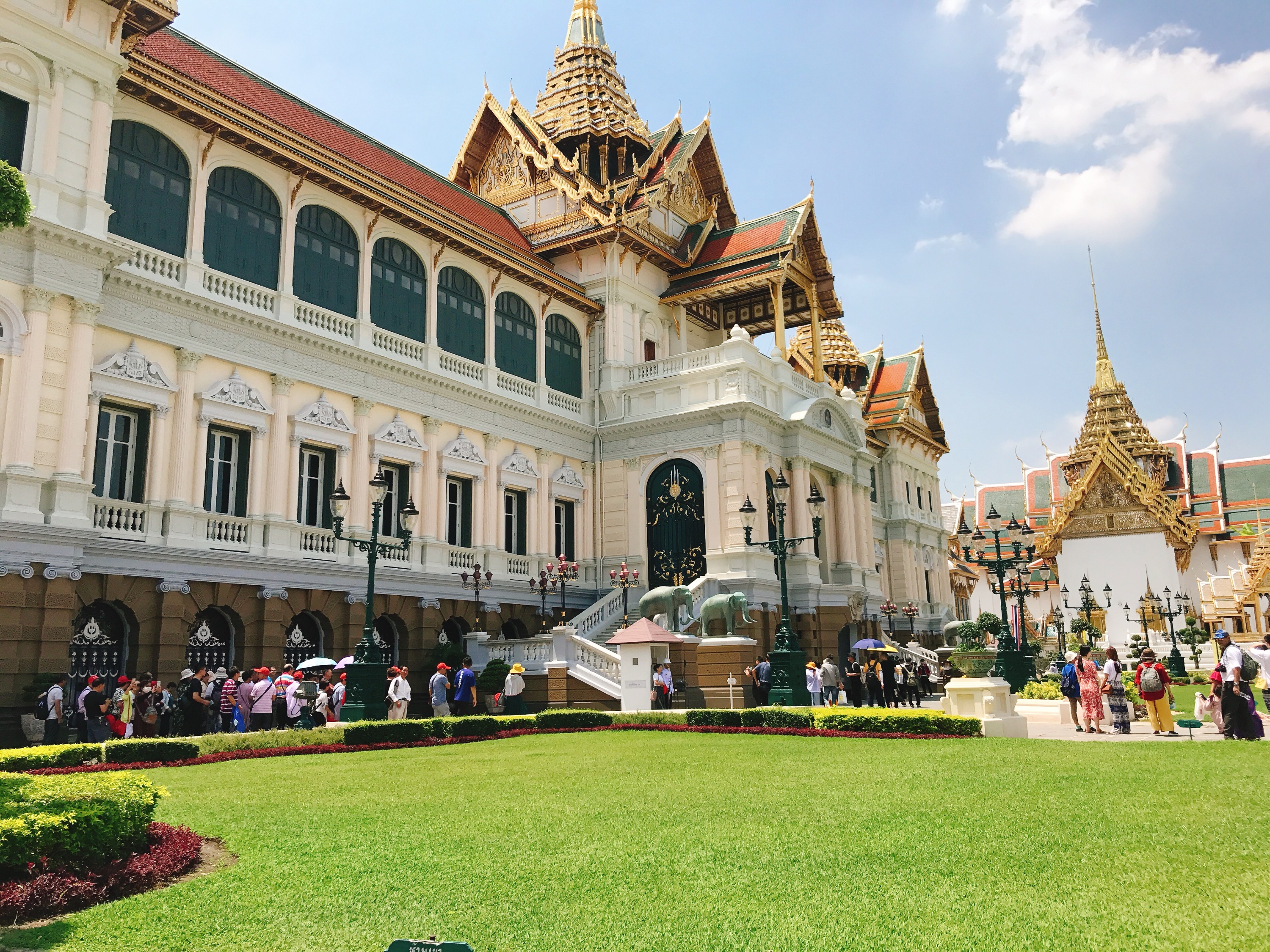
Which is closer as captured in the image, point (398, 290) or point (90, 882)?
point (90, 882)

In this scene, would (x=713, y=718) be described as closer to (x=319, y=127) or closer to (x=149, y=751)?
(x=149, y=751)

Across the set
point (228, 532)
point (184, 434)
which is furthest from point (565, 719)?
point (184, 434)

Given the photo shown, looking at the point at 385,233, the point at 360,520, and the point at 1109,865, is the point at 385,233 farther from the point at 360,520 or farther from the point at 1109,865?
the point at 1109,865

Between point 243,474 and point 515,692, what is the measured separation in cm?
792

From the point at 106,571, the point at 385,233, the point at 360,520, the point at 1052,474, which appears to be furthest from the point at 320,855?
the point at 1052,474

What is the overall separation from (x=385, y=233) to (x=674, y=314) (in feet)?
41.3

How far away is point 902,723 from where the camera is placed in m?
16.6

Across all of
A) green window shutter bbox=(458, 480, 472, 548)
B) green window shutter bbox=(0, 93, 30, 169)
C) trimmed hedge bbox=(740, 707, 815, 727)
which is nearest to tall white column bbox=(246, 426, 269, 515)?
green window shutter bbox=(458, 480, 472, 548)

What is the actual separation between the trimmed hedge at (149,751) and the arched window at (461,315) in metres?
15.7

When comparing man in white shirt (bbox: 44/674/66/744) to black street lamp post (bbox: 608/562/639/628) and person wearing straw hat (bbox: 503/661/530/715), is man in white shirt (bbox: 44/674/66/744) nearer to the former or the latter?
person wearing straw hat (bbox: 503/661/530/715)

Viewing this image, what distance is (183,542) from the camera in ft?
64.2

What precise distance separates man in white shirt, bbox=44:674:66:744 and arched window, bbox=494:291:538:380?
1648 cm

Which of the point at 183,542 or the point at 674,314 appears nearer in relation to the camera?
the point at 183,542

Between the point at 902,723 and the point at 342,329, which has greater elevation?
the point at 342,329
